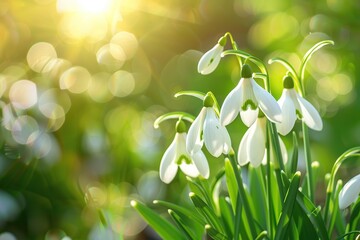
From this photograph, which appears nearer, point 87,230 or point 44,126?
point 87,230

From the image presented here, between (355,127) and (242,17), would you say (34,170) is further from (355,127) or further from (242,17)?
(242,17)

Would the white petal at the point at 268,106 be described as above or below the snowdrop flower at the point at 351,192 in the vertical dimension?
above

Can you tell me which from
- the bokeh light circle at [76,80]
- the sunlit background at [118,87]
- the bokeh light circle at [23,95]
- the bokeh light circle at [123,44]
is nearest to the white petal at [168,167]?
the sunlit background at [118,87]

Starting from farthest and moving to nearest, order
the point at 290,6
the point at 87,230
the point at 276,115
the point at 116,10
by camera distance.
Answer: the point at 116,10, the point at 290,6, the point at 87,230, the point at 276,115

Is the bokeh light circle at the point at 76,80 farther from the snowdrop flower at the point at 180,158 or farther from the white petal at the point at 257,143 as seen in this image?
the white petal at the point at 257,143

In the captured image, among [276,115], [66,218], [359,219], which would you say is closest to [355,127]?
[66,218]

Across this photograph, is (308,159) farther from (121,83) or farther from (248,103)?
(121,83)
